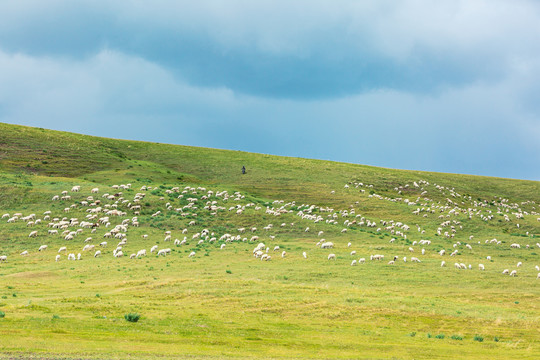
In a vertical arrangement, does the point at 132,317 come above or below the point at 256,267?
below

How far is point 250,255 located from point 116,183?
39.4m

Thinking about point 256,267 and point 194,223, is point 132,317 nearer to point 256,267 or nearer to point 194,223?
point 256,267

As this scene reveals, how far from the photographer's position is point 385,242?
5706cm

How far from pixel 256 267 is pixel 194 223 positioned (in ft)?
67.7

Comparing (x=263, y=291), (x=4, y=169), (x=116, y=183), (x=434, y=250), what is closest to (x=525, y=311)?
(x=263, y=291)

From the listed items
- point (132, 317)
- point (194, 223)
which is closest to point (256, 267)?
point (132, 317)

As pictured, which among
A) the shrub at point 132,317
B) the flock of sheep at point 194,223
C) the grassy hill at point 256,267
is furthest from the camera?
the flock of sheep at point 194,223

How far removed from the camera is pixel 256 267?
42875mm

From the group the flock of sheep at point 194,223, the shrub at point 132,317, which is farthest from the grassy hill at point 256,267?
the shrub at point 132,317

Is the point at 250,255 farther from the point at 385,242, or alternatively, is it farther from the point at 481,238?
the point at 481,238

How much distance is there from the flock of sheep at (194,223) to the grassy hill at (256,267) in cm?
32

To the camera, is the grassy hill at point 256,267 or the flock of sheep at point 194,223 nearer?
the grassy hill at point 256,267

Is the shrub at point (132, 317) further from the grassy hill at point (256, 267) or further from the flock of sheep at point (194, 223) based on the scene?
the flock of sheep at point (194, 223)

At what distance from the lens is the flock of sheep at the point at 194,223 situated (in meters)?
50.8
